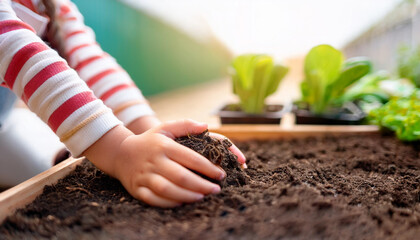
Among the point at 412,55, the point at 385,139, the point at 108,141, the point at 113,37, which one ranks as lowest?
the point at 385,139

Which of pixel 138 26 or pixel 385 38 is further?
pixel 385 38

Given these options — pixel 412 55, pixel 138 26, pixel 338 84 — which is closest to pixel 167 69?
pixel 138 26

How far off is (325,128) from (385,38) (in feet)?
9.21

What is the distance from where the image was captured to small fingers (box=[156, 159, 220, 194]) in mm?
443

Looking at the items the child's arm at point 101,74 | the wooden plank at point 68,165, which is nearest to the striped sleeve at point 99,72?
the child's arm at point 101,74

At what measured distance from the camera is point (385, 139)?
904 mm

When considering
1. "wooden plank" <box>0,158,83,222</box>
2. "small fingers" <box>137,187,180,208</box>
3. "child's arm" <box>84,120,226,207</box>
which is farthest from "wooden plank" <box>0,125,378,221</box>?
"small fingers" <box>137,187,180,208</box>

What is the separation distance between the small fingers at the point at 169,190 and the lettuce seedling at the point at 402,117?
0.61 m

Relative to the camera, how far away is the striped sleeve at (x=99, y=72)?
769 mm

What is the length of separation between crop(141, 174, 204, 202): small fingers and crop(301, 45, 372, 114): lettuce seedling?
2.35ft

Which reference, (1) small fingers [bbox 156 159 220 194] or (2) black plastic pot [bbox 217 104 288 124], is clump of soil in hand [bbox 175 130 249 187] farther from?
(2) black plastic pot [bbox 217 104 288 124]

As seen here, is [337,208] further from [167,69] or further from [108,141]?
[167,69]

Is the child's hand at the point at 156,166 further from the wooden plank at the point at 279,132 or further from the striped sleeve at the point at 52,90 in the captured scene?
the wooden plank at the point at 279,132

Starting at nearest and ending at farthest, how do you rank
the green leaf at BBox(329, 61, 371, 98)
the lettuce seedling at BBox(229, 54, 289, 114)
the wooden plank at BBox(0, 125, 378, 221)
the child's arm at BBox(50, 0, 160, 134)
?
the wooden plank at BBox(0, 125, 378, 221)
the child's arm at BBox(50, 0, 160, 134)
the green leaf at BBox(329, 61, 371, 98)
the lettuce seedling at BBox(229, 54, 289, 114)
